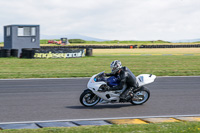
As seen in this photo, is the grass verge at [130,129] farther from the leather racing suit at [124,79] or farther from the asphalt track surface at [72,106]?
the leather racing suit at [124,79]

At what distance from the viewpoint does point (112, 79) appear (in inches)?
419

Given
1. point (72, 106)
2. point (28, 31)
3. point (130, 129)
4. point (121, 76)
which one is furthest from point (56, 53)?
point (130, 129)

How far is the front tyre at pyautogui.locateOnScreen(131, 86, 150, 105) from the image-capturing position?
11.0 metres

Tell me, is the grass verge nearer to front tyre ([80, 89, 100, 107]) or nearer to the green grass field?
front tyre ([80, 89, 100, 107])

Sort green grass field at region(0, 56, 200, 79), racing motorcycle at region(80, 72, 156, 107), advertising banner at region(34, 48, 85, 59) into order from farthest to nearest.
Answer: advertising banner at region(34, 48, 85, 59), green grass field at region(0, 56, 200, 79), racing motorcycle at region(80, 72, 156, 107)

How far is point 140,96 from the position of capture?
1107cm

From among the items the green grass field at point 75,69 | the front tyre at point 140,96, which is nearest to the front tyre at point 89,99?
the front tyre at point 140,96

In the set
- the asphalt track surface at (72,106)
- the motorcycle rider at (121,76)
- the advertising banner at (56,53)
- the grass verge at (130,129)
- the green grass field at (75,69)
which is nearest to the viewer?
the grass verge at (130,129)

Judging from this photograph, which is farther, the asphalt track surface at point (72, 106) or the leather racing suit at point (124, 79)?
the leather racing suit at point (124, 79)

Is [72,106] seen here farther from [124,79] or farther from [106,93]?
[124,79]

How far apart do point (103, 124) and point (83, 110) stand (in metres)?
2.11

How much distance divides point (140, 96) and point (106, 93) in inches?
49.9

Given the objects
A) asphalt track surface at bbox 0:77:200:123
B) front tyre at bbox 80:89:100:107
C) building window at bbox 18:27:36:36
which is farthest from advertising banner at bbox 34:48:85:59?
front tyre at bbox 80:89:100:107

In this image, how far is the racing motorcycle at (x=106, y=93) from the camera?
1036 centimetres
